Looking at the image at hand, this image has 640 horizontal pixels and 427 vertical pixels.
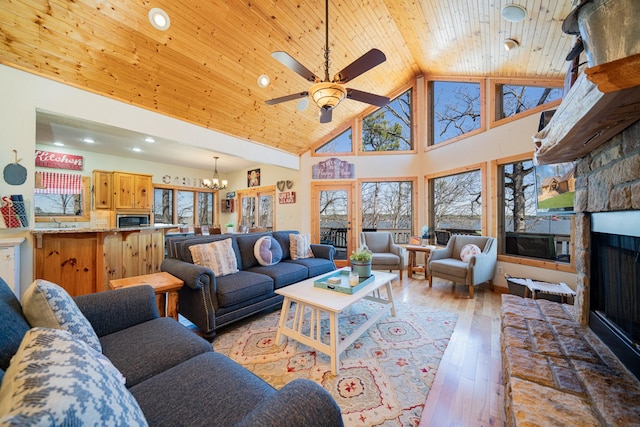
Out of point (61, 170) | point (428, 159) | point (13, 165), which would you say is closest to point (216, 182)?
point (61, 170)

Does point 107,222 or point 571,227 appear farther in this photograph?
point 107,222

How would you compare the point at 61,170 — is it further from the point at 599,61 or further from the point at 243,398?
the point at 599,61

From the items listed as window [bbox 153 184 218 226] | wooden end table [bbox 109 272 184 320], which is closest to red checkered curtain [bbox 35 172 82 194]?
window [bbox 153 184 218 226]

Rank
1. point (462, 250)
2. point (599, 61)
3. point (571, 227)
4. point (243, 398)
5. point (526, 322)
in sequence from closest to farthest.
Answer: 1. point (599, 61)
2. point (243, 398)
3. point (526, 322)
4. point (571, 227)
5. point (462, 250)

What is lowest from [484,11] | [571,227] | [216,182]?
[571,227]

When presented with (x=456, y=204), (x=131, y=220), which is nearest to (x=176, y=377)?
(x=456, y=204)

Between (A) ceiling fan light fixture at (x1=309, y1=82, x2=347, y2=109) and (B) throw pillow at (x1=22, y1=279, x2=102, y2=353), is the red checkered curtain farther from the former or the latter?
(A) ceiling fan light fixture at (x1=309, y1=82, x2=347, y2=109)

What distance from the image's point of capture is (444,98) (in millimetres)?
4875

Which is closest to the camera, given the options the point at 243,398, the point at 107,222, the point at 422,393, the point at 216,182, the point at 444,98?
the point at 243,398

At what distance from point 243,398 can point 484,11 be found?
4.05 metres

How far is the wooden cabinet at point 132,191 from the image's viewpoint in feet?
17.6

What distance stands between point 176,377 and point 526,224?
4.63m

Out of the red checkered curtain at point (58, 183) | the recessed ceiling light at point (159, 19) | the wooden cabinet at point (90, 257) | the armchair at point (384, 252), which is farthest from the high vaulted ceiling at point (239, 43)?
the red checkered curtain at point (58, 183)

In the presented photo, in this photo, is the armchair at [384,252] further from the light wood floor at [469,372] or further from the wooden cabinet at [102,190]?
the wooden cabinet at [102,190]
